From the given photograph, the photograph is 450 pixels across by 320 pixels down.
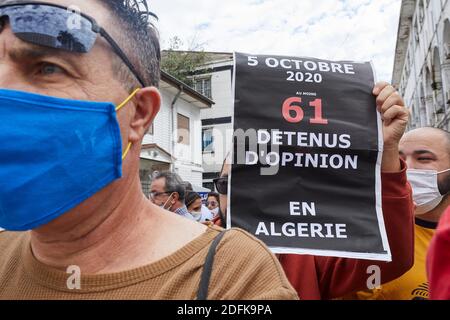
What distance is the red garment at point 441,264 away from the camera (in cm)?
79

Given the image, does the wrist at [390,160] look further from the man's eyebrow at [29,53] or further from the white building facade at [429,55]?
the white building facade at [429,55]

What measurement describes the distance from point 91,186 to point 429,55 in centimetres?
1871

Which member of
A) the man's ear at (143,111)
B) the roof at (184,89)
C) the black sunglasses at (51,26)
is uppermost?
the roof at (184,89)

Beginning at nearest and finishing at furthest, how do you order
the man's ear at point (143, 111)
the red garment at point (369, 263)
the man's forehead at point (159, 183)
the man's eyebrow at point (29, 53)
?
the man's eyebrow at point (29, 53)
the man's ear at point (143, 111)
the red garment at point (369, 263)
the man's forehead at point (159, 183)

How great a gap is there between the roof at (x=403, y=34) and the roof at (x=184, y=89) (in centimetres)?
1256

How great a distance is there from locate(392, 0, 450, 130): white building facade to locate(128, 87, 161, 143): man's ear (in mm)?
13765

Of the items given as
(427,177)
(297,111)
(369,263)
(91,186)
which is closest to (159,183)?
(427,177)

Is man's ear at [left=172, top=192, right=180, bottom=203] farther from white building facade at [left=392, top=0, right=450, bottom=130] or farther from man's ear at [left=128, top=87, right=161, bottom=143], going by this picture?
white building facade at [left=392, top=0, right=450, bottom=130]

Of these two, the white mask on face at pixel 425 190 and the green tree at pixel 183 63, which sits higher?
the green tree at pixel 183 63

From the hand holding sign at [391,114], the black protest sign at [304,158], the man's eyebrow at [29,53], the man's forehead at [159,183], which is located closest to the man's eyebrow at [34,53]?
the man's eyebrow at [29,53]

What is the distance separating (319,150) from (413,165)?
1.13 m

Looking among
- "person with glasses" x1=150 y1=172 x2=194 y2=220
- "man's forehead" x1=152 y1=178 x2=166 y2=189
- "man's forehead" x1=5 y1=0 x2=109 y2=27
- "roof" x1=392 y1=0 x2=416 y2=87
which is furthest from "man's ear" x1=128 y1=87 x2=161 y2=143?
"roof" x1=392 y1=0 x2=416 y2=87

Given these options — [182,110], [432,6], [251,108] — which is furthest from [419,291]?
[432,6]

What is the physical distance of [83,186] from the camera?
3.96 ft
